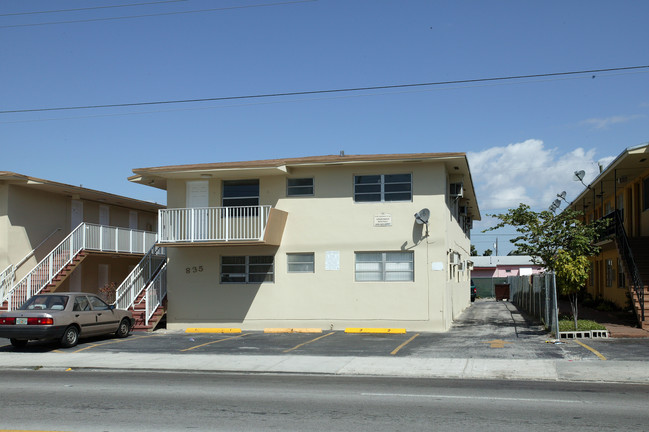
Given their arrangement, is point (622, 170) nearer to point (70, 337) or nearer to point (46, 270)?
point (70, 337)

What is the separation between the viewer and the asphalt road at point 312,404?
7.77 metres

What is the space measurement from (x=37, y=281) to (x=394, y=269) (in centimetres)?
1305

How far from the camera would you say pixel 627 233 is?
25875 millimetres

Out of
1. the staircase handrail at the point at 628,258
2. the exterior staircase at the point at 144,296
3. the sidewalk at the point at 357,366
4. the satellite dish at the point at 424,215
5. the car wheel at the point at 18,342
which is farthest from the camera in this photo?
the exterior staircase at the point at 144,296

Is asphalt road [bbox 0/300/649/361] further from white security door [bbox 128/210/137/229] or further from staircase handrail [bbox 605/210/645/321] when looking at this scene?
white security door [bbox 128/210/137/229]

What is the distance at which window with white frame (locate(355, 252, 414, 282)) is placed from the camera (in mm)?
20766

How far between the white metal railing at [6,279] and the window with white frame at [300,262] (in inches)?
414

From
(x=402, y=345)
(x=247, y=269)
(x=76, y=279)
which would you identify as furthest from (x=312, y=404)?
(x=76, y=279)

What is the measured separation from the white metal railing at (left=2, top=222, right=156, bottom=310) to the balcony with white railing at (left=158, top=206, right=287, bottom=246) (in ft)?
→ 16.8

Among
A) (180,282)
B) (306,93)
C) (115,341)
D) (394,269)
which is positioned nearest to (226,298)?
(180,282)

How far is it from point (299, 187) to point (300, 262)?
2.57 metres

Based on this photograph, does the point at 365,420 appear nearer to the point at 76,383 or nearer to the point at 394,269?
the point at 76,383

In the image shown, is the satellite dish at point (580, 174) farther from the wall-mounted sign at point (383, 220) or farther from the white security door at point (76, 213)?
the white security door at point (76, 213)

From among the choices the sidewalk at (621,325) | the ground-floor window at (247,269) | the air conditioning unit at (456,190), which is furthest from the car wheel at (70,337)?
the sidewalk at (621,325)
